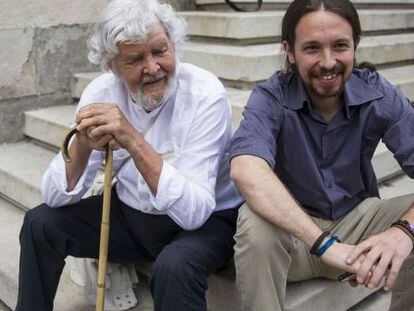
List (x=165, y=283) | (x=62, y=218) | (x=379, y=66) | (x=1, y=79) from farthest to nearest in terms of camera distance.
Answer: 1. (x=379, y=66)
2. (x=1, y=79)
3. (x=62, y=218)
4. (x=165, y=283)

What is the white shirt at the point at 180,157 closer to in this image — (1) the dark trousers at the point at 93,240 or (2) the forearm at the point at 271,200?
(1) the dark trousers at the point at 93,240

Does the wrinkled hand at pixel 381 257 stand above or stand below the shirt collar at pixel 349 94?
below

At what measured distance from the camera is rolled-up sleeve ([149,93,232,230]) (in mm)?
2223

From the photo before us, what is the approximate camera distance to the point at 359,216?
2.49 meters

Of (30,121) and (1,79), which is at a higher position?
(1,79)

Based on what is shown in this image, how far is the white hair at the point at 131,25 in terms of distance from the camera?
2301 mm

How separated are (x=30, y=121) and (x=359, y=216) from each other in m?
2.98

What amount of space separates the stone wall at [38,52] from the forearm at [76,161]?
7.43 ft

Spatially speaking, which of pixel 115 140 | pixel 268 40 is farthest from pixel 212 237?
pixel 268 40

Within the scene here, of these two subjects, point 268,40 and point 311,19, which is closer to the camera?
point 311,19

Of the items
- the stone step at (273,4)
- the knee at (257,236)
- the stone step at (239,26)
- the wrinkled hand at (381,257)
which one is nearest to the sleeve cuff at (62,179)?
the knee at (257,236)

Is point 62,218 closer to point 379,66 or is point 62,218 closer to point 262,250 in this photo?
point 262,250

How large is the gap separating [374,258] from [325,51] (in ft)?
2.72

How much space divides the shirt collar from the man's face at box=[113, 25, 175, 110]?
1.67 feet
